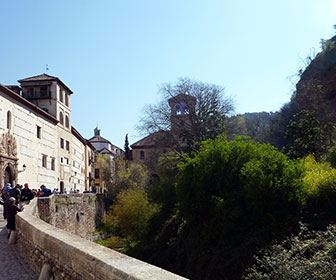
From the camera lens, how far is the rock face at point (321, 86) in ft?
99.2

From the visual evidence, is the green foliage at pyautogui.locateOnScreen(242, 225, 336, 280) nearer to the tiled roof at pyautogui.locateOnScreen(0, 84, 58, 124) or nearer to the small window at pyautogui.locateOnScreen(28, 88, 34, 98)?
the tiled roof at pyautogui.locateOnScreen(0, 84, 58, 124)

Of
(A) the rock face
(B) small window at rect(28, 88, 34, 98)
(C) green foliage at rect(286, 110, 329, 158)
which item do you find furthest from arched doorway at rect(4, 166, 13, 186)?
(A) the rock face

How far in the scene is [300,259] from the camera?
1156 centimetres

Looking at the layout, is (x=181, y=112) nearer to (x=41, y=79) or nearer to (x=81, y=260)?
(x=41, y=79)

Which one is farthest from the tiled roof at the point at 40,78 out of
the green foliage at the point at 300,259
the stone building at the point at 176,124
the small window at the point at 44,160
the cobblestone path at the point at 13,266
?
the green foliage at the point at 300,259

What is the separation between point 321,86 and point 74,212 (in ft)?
67.7

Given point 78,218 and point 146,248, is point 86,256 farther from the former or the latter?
point 78,218

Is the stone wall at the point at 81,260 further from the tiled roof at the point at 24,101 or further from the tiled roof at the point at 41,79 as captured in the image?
the tiled roof at the point at 41,79

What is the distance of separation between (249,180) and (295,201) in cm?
189

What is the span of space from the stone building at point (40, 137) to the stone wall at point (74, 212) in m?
4.71

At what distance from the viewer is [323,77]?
3391 cm

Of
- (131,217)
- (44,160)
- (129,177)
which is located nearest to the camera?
(131,217)

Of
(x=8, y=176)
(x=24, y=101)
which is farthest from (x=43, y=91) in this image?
(x=8, y=176)

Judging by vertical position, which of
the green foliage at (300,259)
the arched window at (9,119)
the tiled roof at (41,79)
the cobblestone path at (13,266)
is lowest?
the green foliage at (300,259)
